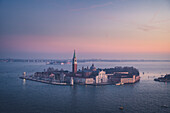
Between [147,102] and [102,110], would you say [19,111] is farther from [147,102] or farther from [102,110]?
[147,102]

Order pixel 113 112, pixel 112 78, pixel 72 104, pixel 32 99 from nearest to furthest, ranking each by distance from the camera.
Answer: pixel 113 112
pixel 72 104
pixel 32 99
pixel 112 78

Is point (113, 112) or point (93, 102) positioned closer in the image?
point (113, 112)

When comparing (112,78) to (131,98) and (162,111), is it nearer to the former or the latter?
(131,98)

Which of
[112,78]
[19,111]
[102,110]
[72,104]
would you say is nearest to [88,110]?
[102,110]

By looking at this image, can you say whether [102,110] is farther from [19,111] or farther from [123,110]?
[19,111]

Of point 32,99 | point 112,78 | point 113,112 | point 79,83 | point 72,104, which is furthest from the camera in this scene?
point 112,78

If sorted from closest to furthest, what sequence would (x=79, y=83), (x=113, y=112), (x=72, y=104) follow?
(x=113, y=112) < (x=72, y=104) < (x=79, y=83)

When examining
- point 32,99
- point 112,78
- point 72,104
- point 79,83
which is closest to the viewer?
point 72,104

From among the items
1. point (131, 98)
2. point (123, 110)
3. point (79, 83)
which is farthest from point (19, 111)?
point (79, 83)

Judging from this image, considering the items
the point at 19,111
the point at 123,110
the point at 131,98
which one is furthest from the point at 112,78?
the point at 19,111
